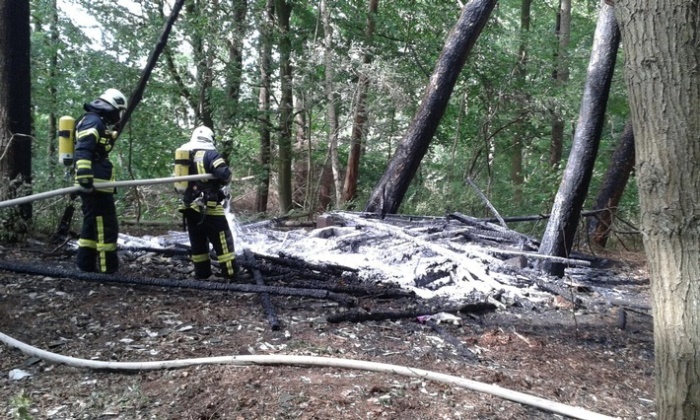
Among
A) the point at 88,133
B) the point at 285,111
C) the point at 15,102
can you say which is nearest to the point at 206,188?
the point at 88,133

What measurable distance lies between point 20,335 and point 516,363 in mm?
4165

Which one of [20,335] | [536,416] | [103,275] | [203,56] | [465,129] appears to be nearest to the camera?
[536,416]

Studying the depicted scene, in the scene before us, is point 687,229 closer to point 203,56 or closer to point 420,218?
point 420,218

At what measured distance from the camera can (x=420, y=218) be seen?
10.1 metres

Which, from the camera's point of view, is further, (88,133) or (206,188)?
(206,188)

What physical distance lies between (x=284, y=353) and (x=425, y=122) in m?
7.11

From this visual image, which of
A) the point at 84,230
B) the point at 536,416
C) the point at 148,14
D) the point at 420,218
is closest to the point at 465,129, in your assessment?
the point at 420,218

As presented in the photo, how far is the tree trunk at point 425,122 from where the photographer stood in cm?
1048

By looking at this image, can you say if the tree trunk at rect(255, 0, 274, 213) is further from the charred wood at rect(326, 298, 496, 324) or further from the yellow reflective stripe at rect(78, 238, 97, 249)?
the charred wood at rect(326, 298, 496, 324)

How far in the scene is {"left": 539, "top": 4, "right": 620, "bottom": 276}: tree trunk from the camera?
24.8ft

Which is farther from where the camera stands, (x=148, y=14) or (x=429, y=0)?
(x=429, y=0)

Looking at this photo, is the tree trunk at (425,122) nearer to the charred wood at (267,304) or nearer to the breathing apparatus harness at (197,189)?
the charred wood at (267,304)

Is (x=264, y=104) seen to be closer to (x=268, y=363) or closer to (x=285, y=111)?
(x=285, y=111)

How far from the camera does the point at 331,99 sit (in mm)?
13062
